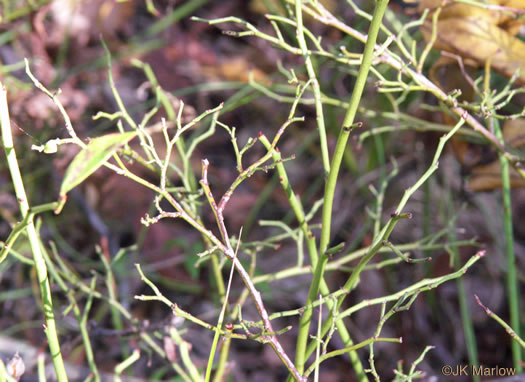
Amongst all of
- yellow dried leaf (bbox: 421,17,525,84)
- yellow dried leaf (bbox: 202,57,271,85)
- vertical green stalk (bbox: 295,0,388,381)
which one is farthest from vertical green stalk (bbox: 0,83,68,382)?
yellow dried leaf (bbox: 202,57,271,85)

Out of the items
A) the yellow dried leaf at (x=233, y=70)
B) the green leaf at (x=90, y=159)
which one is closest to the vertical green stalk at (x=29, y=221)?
the green leaf at (x=90, y=159)

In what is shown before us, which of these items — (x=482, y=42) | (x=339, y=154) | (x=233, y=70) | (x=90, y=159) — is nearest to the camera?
(x=90, y=159)

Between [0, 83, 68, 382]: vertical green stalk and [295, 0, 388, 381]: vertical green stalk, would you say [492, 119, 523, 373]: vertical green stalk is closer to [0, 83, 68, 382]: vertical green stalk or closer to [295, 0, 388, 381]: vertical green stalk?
[295, 0, 388, 381]: vertical green stalk

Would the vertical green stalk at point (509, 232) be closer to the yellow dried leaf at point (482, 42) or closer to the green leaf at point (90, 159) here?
the yellow dried leaf at point (482, 42)

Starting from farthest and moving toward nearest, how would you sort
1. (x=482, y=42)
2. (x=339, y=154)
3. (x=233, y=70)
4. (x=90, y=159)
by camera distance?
(x=233, y=70) → (x=482, y=42) → (x=339, y=154) → (x=90, y=159)

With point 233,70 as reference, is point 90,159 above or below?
Answer: above

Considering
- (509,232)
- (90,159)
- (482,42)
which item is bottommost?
(509,232)

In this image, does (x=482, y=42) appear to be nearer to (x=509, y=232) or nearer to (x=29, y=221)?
(x=509, y=232)

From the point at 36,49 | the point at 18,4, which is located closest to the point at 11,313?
the point at 36,49

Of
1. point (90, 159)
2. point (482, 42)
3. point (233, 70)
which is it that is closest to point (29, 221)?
point (90, 159)
